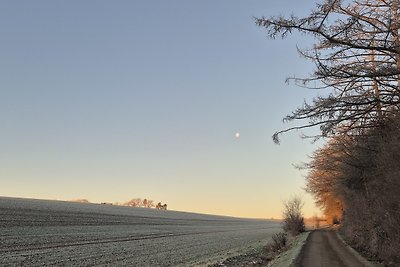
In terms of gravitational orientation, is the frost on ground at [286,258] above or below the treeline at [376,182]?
below

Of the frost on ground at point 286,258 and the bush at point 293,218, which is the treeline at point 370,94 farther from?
the bush at point 293,218

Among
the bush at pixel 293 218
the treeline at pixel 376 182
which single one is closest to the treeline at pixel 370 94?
the treeline at pixel 376 182

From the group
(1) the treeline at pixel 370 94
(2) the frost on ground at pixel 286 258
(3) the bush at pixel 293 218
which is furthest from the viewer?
(3) the bush at pixel 293 218

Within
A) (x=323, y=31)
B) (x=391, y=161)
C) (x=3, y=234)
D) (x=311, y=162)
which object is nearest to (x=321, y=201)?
(x=311, y=162)

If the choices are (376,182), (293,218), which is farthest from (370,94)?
(293,218)

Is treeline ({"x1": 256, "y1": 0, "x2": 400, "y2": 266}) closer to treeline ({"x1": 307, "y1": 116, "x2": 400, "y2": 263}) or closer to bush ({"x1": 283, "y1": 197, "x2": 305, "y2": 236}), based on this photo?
treeline ({"x1": 307, "y1": 116, "x2": 400, "y2": 263})

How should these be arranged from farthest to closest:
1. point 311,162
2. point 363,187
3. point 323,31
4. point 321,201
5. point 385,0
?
point 321,201 < point 311,162 < point 363,187 < point 385,0 < point 323,31

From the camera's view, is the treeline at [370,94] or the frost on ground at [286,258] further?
the frost on ground at [286,258]

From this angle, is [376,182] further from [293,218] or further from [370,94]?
[293,218]

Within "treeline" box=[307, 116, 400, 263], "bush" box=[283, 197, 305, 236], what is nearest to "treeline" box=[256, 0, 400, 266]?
"treeline" box=[307, 116, 400, 263]

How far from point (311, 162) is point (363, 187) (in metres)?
12.9

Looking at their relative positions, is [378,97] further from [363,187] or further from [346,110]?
[363,187]

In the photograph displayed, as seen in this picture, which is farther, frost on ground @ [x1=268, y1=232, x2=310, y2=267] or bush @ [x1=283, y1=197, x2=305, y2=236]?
bush @ [x1=283, y1=197, x2=305, y2=236]

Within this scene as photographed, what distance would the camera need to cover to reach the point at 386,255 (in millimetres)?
20094
